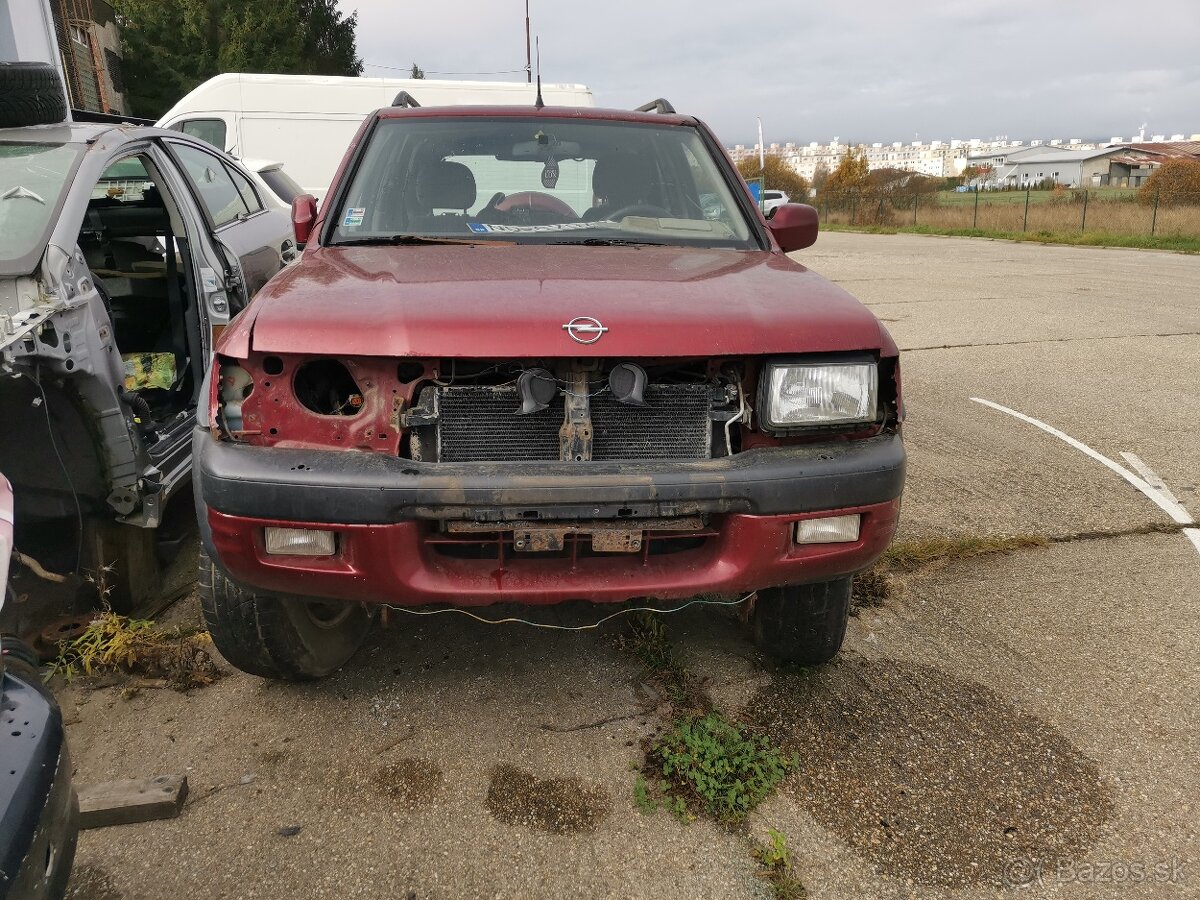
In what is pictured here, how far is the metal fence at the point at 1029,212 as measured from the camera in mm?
23750

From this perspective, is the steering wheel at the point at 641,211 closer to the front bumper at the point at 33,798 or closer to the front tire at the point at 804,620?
the front tire at the point at 804,620

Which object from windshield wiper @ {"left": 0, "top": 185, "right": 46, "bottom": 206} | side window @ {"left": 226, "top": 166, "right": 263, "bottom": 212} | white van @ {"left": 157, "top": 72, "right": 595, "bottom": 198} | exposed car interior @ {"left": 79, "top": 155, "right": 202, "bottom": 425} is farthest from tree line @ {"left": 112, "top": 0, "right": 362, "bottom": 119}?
windshield wiper @ {"left": 0, "top": 185, "right": 46, "bottom": 206}

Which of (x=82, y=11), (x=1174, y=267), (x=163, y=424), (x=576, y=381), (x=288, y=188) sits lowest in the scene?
(x=1174, y=267)

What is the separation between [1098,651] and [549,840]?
208 centimetres

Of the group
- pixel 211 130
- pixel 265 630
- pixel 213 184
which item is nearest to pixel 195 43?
pixel 211 130

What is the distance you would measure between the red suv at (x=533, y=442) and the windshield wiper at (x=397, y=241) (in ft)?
1.38

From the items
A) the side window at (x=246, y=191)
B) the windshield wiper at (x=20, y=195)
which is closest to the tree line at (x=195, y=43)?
the side window at (x=246, y=191)

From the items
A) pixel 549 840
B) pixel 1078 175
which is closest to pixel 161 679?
pixel 549 840

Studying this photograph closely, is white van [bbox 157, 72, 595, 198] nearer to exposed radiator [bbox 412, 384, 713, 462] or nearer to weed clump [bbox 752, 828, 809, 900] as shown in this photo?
exposed radiator [bbox 412, 384, 713, 462]

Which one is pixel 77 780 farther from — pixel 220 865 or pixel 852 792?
pixel 852 792

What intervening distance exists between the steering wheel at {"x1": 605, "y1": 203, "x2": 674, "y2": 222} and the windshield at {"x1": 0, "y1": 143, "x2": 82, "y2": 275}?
1.98m

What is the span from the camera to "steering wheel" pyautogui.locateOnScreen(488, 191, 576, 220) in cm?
327

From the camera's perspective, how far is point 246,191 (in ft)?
18.2

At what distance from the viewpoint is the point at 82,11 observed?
22812 mm
